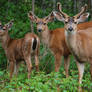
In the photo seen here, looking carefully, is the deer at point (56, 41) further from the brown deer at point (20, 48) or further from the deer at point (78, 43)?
the deer at point (78, 43)

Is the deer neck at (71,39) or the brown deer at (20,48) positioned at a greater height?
the deer neck at (71,39)

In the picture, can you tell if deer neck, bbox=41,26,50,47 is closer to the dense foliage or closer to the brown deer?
the dense foliage

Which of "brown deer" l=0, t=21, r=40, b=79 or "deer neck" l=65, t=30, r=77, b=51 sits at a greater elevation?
"deer neck" l=65, t=30, r=77, b=51

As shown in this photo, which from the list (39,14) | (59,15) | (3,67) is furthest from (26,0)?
(59,15)

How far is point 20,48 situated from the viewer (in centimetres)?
815

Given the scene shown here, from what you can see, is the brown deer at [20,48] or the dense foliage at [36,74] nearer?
the dense foliage at [36,74]

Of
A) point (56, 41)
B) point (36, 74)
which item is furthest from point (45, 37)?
point (36, 74)

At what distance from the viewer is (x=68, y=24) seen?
21.8 feet

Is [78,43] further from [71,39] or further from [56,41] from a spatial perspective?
[56,41]

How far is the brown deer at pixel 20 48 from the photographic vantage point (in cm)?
779

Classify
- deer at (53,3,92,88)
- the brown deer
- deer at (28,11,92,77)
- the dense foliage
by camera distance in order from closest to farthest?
the dense foliage
deer at (53,3,92,88)
the brown deer
deer at (28,11,92,77)

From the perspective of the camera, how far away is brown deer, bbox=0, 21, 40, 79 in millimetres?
7789

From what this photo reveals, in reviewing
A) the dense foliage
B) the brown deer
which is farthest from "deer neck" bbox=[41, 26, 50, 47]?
the brown deer

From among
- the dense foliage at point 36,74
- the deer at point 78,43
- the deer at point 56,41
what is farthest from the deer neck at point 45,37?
the deer at point 78,43
